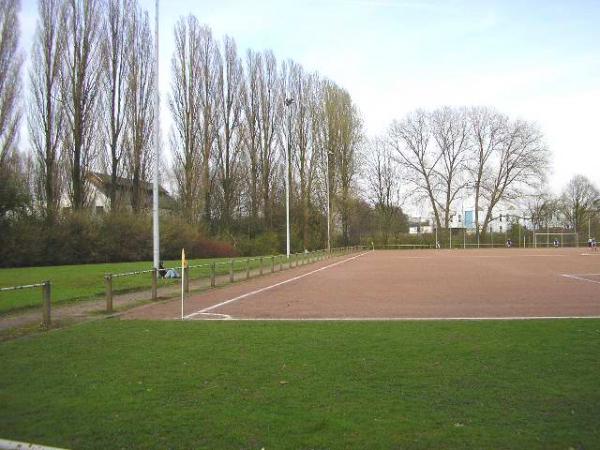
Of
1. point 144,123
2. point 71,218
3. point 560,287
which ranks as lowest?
point 560,287

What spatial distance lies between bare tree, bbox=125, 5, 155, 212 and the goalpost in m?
70.0

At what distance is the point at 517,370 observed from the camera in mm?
6613

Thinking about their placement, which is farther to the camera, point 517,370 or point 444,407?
point 517,370

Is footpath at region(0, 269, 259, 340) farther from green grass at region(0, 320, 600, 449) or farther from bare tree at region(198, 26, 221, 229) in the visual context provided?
bare tree at region(198, 26, 221, 229)

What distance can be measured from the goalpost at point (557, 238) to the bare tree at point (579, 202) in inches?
200

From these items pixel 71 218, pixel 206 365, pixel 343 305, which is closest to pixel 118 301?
pixel 343 305

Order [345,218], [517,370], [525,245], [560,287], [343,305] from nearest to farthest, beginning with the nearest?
[517,370]
[343,305]
[560,287]
[345,218]
[525,245]

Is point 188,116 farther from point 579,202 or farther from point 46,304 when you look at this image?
point 579,202

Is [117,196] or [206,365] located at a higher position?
[117,196]

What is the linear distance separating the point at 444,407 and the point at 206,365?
3065mm

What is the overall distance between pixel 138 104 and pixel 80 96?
16.2 feet

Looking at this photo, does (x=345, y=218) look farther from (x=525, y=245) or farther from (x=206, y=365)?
(x=206, y=365)

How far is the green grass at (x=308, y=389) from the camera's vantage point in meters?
4.56

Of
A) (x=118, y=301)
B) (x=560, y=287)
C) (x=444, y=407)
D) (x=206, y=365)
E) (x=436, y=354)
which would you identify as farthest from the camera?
(x=560, y=287)
